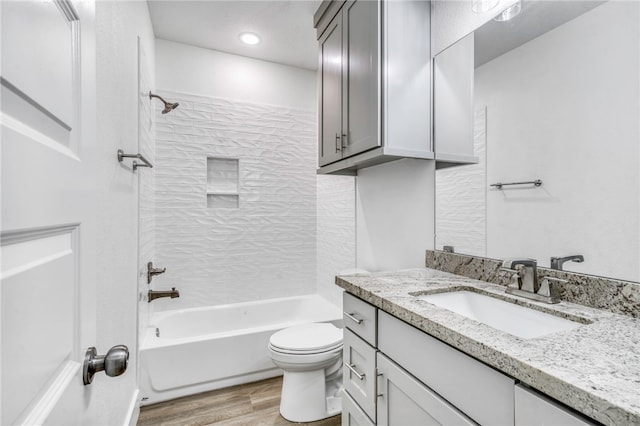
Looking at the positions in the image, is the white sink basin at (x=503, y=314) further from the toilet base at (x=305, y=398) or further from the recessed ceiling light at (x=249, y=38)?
the recessed ceiling light at (x=249, y=38)

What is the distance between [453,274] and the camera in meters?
1.45

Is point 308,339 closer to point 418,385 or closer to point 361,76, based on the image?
point 418,385

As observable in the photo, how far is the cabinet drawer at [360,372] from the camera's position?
115 centimetres

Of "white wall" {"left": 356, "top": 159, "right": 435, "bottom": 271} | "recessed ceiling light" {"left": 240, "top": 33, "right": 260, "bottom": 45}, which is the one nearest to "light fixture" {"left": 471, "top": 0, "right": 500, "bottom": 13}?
"white wall" {"left": 356, "top": 159, "right": 435, "bottom": 271}

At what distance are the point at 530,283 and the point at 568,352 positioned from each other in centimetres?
46

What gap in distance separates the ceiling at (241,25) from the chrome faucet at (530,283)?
6.61 feet

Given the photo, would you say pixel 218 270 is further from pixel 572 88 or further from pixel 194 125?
pixel 572 88

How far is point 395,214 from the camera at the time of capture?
194cm

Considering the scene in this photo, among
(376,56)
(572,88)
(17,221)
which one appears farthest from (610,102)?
(17,221)

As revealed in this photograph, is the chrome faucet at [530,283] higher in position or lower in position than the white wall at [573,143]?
lower

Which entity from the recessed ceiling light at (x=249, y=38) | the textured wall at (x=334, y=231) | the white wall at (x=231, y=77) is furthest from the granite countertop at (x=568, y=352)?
the white wall at (x=231, y=77)

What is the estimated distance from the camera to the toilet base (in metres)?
1.86

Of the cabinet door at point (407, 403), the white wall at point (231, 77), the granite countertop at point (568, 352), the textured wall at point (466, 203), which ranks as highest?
the white wall at point (231, 77)

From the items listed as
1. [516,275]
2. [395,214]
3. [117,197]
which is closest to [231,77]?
[117,197]
